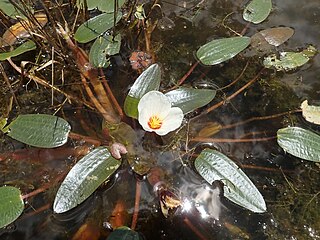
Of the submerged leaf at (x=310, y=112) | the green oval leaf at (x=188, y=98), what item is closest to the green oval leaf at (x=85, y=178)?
the green oval leaf at (x=188, y=98)

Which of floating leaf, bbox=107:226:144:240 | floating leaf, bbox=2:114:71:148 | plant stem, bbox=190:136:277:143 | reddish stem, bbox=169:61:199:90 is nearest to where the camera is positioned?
floating leaf, bbox=107:226:144:240

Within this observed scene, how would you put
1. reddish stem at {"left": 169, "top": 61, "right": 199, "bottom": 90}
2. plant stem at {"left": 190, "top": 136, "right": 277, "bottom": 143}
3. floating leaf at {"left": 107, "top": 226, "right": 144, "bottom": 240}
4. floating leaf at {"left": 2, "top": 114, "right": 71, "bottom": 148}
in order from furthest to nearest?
reddish stem at {"left": 169, "top": 61, "right": 199, "bottom": 90}
plant stem at {"left": 190, "top": 136, "right": 277, "bottom": 143}
floating leaf at {"left": 2, "top": 114, "right": 71, "bottom": 148}
floating leaf at {"left": 107, "top": 226, "right": 144, "bottom": 240}

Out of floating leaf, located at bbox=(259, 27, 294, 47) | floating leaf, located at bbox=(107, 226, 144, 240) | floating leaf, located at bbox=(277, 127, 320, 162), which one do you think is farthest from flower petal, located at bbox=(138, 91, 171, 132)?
floating leaf, located at bbox=(259, 27, 294, 47)

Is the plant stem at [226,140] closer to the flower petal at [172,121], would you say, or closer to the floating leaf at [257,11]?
the flower petal at [172,121]

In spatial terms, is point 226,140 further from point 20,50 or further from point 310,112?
point 20,50

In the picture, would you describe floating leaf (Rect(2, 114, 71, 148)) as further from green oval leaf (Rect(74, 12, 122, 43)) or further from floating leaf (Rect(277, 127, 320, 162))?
floating leaf (Rect(277, 127, 320, 162))

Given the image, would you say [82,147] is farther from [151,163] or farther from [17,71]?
[17,71]

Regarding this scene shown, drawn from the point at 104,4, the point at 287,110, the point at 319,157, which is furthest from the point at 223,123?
the point at 104,4
